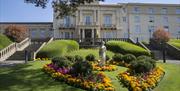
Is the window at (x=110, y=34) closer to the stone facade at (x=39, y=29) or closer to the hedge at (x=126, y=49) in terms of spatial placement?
the stone facade at (x=39, y=29)

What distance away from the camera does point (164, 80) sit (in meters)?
24.1

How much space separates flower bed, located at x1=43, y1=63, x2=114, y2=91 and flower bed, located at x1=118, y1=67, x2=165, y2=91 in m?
1.04

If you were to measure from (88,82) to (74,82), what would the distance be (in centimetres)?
77

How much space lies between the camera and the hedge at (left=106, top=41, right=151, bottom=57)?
41.0 m

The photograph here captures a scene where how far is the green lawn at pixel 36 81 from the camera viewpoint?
66.4ft

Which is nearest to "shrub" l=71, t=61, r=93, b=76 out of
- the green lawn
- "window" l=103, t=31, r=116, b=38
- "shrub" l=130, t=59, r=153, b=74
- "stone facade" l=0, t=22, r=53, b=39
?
the green lawn

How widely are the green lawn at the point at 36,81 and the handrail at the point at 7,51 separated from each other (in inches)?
576

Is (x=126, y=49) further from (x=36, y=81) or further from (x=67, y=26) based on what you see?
(x=67, y=26)

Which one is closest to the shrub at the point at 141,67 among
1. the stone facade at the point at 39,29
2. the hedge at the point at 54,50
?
the hedge at the point at 54,50

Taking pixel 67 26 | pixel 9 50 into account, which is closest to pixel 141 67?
pixel 9 50

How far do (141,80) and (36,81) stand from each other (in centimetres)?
587

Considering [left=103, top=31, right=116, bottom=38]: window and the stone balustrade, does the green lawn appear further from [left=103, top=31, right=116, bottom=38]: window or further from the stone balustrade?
[left=103, top=31, right=116, bottom=38]: window

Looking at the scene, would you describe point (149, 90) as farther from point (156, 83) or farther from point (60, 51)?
point (60, 51)

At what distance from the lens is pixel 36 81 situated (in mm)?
21469
